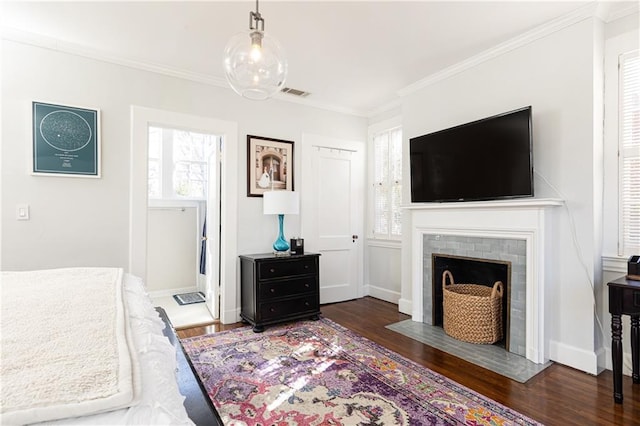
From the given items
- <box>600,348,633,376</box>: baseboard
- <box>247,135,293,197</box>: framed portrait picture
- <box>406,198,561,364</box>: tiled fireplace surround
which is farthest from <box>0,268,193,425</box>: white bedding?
<box>600,348,633,376</box>: baseboard

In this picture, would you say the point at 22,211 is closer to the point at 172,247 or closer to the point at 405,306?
the point at 172,247

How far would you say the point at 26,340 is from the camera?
1.02 m

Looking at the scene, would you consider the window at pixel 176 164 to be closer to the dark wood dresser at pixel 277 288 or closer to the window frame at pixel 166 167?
the window frame at pixel 166 167

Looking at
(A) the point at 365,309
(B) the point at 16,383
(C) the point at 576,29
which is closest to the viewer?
(B) the point at 16,383

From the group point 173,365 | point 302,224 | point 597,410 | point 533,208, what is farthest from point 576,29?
point 173,365

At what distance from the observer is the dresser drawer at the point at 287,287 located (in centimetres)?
342

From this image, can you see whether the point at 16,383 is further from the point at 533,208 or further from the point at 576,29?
the point at 576,29

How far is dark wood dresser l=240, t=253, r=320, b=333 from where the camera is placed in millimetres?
3391

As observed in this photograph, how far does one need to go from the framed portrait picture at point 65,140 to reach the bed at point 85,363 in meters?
1.60

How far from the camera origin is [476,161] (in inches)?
118

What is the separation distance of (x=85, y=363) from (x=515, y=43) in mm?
3606

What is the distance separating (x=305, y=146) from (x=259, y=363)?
8.68 feet

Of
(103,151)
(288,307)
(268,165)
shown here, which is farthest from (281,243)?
(103,151)

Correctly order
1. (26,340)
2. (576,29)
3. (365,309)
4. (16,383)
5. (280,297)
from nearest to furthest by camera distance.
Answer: (16,383)
(26,340)
(576,29)
(280,297)
(365,309)
